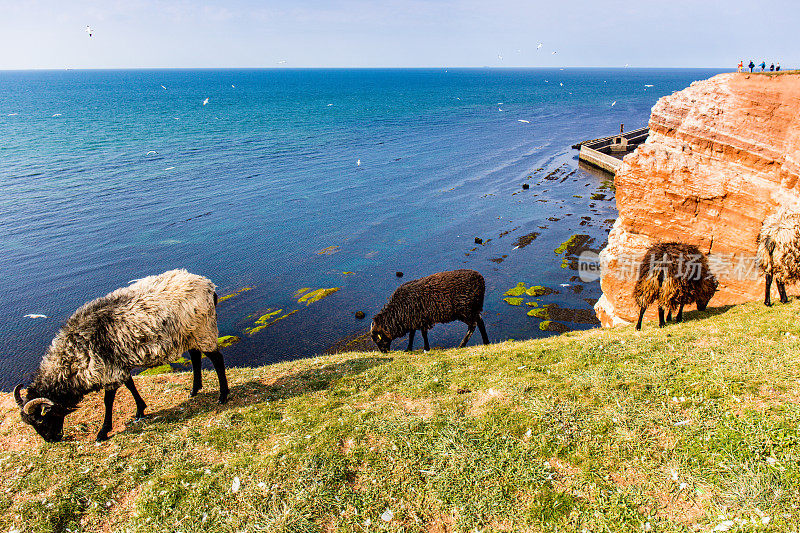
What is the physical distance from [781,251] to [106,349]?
20447 millimetres

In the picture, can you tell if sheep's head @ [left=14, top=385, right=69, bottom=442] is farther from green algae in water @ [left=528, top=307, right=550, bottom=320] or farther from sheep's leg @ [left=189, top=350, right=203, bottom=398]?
green algae in water @ [left=528, top=307, right=550, bottom=320]

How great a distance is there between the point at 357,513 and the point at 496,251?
1410 inches

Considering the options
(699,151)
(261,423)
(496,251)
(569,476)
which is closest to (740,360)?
(569,476)

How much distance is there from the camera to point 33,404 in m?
9.93

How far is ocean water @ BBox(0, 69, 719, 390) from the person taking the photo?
31.7m

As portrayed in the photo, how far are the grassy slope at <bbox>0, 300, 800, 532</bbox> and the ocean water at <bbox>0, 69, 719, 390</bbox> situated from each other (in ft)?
55.0

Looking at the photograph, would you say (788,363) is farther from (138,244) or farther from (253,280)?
(138,244)

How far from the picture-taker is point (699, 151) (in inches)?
804

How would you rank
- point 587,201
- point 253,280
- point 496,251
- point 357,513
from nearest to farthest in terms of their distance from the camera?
point 357,513
point 253,280
point 496,251
point 587,201

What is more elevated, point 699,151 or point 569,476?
point 699,151

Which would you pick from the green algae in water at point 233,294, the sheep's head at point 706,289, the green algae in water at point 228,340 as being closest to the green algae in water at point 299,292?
the green algae in water at point 233,294

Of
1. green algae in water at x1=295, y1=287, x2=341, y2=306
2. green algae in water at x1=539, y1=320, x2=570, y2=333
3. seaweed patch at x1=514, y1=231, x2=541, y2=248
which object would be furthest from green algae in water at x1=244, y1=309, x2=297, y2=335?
seaweed patch at x1=514, y1=231, x2=541, y2=248

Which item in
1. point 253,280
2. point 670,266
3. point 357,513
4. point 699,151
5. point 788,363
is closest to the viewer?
point 357,513

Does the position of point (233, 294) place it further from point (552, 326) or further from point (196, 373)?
point (552, 326)
